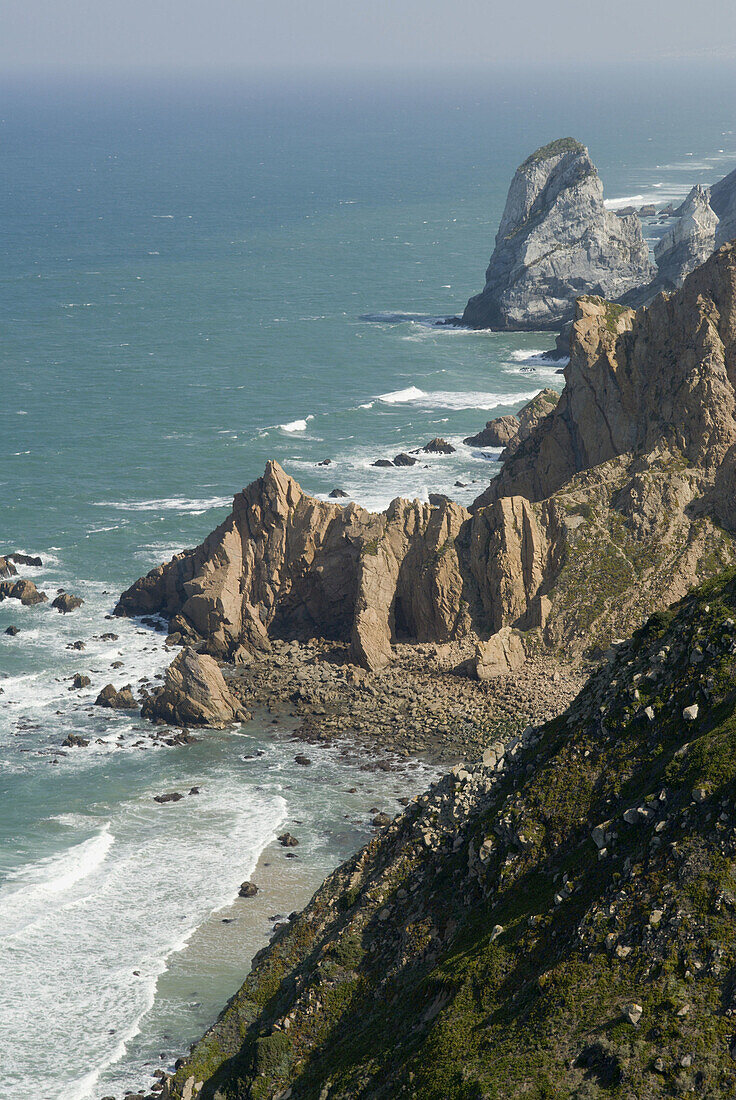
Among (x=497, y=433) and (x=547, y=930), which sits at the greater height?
(x=547, y=930)

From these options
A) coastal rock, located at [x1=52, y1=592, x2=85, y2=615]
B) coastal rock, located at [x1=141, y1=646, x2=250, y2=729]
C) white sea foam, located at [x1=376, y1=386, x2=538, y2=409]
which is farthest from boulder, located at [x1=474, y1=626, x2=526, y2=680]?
white sea foam, located at [x1=376, y1=386, x2=538, y2=409]

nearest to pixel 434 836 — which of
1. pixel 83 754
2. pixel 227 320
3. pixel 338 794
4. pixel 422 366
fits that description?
pixel 338 794

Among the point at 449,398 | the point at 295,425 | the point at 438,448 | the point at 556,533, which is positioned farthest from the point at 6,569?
the point at 449,398

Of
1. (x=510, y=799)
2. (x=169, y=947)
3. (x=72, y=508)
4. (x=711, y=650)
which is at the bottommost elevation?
(x=169, y=947)

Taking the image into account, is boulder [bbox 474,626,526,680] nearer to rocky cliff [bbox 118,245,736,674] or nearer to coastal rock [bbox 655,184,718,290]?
rocky cliff [bbox 118,245,736,674]

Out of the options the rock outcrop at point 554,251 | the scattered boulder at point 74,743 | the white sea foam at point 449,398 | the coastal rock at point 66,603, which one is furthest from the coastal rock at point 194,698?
the rock outcrop at point 554,251

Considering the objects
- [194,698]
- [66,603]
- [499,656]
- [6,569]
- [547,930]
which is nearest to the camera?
[547,930]

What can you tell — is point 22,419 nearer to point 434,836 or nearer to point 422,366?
point 422,366

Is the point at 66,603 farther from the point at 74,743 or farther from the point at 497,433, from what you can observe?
the point at 497,433
